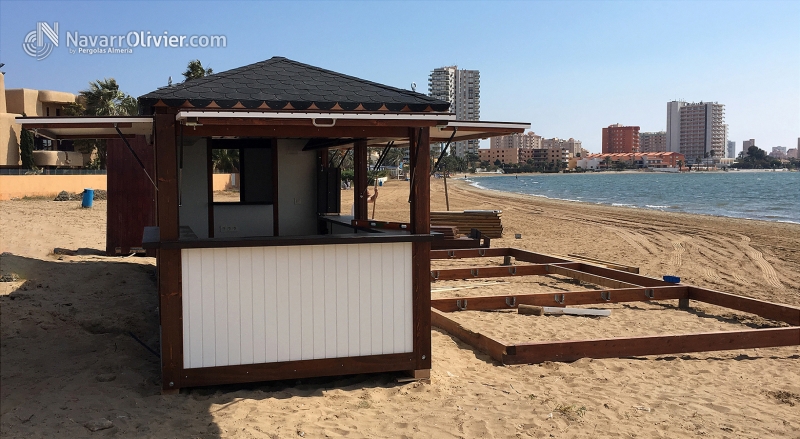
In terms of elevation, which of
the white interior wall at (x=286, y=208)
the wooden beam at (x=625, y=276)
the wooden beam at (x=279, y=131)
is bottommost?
the wooden beam at (x=625, y=276)

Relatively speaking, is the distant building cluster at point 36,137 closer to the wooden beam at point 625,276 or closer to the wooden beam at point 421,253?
the wooden beam at point 625,276

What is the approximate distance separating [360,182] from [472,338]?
3.34 m

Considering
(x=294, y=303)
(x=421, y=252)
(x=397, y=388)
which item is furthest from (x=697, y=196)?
(x=294, y=303)

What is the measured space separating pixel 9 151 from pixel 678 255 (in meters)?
41.3

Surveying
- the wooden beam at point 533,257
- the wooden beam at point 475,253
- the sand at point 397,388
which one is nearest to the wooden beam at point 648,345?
the sand at point 397,388

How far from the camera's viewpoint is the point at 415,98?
246 inches

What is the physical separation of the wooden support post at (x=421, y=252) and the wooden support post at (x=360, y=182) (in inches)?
130

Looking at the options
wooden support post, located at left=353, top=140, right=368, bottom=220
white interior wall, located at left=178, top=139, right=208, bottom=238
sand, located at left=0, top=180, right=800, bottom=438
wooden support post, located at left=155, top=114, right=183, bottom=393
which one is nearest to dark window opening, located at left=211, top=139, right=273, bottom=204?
white interior wall, located at left=178, top=139, right=208, bottom=238

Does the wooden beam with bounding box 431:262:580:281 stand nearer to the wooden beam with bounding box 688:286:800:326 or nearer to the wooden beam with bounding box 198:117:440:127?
the wooden beam with bounding box 688:286:800:326

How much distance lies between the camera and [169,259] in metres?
5.52

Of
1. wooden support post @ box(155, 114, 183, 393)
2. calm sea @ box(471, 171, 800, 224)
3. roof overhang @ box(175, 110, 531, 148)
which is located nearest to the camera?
roof overhang @ box(175, 110, 531, 148)

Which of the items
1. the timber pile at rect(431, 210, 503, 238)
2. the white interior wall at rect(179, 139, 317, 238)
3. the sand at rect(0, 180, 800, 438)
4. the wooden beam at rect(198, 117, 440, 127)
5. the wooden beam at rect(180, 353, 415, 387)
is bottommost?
the sand at rect(0, 180, 800, 438)

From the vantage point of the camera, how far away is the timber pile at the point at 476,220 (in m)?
18.5

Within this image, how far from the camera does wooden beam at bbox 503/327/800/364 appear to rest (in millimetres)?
6688
